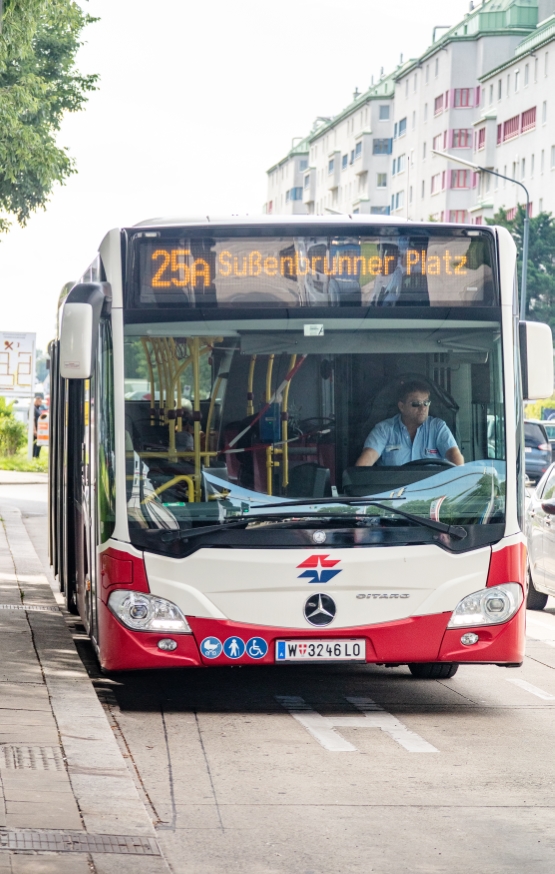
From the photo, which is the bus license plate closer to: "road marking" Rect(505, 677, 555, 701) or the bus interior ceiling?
the bus interior ceiling

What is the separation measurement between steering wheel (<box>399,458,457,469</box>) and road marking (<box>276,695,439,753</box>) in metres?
1.44

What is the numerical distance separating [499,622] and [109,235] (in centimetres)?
308

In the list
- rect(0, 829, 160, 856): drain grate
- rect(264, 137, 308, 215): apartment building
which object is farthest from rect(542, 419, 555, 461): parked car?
rect(264, 137, 308, 215): apartment building

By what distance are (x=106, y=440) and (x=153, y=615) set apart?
1016 millimetres

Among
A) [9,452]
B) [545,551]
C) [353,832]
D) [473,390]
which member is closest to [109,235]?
[473,390]

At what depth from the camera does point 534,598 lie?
1536 cm

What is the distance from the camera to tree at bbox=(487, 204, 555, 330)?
3145 inches

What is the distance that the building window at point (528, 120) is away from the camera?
298ft

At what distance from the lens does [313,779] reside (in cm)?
723

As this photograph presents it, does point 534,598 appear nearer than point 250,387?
No

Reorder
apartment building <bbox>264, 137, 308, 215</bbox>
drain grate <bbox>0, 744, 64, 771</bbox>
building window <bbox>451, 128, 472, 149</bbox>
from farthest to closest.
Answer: apartment building <bbox>264, 137, 308, 215</bbox> < building window <bbox>451, 128, 472, 149</bbox> < drain grate <bbox>0, 744, 64, 771</bbox>

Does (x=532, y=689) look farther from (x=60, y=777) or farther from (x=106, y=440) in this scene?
(x=60, y=777)

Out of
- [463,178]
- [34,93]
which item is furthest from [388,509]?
[463,178]

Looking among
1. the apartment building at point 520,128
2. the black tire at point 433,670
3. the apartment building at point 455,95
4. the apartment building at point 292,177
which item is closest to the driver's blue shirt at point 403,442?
the black tire at point 433,670
